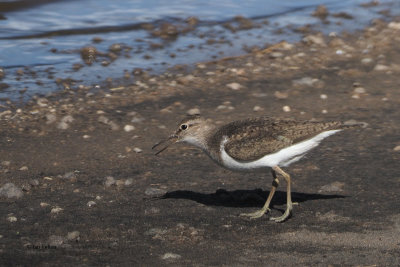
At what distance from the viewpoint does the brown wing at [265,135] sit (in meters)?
7.04

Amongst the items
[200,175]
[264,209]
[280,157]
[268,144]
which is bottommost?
[200,175]

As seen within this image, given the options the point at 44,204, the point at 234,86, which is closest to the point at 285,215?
the point at 44,204

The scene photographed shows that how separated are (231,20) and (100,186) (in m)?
7.79

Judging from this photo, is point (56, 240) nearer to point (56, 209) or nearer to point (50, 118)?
point (56, 209)

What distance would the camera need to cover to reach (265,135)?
7137 millimetres

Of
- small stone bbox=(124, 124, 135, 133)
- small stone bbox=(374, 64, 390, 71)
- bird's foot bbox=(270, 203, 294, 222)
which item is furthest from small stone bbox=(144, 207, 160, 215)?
small stone bbox=(374, 64, 390, 71)

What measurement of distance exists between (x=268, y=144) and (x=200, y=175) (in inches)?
54.3

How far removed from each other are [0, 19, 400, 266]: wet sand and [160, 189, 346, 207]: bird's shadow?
2 centimetres

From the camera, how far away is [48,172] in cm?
829

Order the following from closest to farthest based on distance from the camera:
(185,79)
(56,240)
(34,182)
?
(56,240) < (34,182) < (185,79)

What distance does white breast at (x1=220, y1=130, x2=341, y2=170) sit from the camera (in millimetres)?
7074

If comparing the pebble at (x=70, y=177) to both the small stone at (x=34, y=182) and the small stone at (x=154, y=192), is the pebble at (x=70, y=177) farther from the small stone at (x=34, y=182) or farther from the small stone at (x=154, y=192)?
the small stone at (x=154, y=192)

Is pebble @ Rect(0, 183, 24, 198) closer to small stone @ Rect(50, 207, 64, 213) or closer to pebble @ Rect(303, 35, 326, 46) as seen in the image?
small stone @ Rect(50, 207, 64, 213)

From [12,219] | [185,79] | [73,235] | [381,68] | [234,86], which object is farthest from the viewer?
[381,68]
